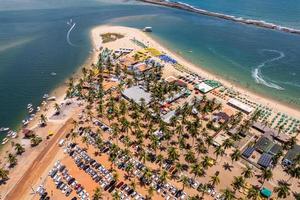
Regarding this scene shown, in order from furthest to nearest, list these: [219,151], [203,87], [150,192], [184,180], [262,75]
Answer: [262,75] → [203,87] → [219,151] → [184,180] → [150,192]

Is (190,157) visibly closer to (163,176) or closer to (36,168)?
(163,176)

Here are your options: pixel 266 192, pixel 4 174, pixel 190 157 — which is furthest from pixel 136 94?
pixel 266 192

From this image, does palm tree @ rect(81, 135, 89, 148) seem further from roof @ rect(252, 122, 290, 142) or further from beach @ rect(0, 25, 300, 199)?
roof @ rect(252, 122, 290, 142)

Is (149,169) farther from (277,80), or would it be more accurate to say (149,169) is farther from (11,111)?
(277,80)

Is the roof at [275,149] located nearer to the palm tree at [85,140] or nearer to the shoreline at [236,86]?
the shoreline at [236,86]

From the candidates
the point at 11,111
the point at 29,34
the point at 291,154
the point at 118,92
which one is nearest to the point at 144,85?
the point at 118,92

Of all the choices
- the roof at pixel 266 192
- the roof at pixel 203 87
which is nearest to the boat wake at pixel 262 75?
the roof at pixel 203 87

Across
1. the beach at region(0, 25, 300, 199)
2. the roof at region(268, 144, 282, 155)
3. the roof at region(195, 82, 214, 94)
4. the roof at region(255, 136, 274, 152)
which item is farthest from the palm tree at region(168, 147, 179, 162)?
the roof at region(195, 82, 214, 94)
